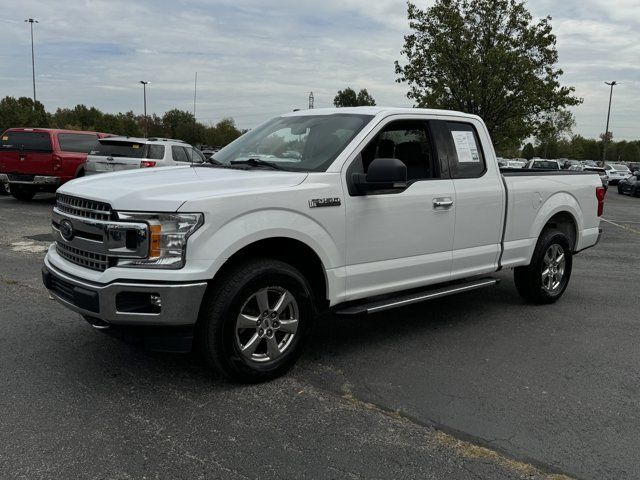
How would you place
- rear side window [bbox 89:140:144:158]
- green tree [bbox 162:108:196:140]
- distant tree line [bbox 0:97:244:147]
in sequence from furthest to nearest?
green tree [bbox 162:108:196:140] < distant tree line [bbox 0:97:244:147] < rear side window [bbox 89:140:144:158]

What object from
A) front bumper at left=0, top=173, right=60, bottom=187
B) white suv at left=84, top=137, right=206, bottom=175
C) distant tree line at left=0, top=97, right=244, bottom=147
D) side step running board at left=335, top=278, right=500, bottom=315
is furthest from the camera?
distant tree line at left=0, top=97, right=244, bottom=147

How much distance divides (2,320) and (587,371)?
4934 millimetres

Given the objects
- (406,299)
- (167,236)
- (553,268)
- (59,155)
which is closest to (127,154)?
(59,155)

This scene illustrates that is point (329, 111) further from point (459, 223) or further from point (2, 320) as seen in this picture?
point (2, 320)

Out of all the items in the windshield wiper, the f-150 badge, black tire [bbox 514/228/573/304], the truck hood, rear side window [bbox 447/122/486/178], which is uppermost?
rear side window [bbox 447/122/486/178]

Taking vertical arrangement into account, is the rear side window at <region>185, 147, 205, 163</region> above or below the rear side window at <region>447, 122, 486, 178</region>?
below

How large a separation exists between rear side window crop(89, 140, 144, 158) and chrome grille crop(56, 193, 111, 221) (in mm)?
10398

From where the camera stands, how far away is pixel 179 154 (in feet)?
49.4

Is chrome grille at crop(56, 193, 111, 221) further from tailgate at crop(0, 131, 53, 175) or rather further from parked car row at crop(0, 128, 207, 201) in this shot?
tailgate at crop(0, 131, 53, 175)

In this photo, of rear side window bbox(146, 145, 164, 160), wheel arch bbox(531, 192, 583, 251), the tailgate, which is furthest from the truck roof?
the tailgate

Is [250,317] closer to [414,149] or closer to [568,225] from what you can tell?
[414,149]

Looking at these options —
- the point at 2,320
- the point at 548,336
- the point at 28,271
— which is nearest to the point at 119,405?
the point at 2,320

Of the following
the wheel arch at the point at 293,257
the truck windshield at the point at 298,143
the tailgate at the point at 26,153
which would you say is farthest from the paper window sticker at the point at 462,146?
the tailgate at the point at 26,153

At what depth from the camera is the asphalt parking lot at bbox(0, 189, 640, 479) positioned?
3.01m
